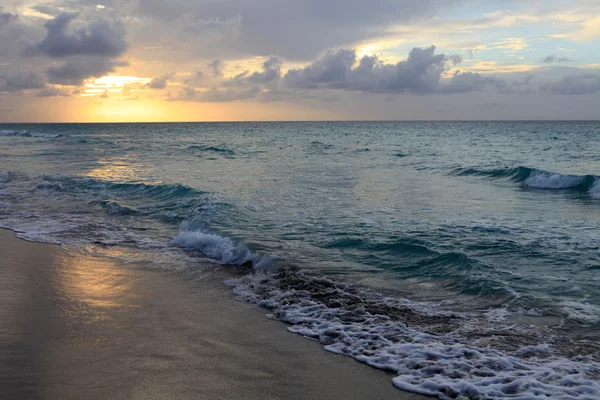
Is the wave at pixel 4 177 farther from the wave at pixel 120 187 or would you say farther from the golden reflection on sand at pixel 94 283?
the golden reflection on sand at pixel 94 283

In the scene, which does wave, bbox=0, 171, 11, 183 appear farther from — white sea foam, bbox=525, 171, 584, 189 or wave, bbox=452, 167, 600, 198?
white sea foam, bbox=525, 171, 584, 189

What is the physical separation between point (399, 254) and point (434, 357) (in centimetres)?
431

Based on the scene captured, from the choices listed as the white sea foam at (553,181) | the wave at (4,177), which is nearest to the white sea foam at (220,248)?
the white sea foam at (553,181)

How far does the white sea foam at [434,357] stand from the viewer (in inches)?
185

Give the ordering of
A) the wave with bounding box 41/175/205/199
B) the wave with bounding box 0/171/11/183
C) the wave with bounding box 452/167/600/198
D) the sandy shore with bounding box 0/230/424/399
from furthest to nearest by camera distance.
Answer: the wave with bounding box 0/171/11/183
the wave with bounding box 452/167/600/198
the wave with bounding box 41/175/205/199
the sandy shore with bounding box 0/230/424/399

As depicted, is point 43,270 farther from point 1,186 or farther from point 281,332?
point 1,186

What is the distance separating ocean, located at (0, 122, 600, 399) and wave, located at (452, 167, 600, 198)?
0.27ft

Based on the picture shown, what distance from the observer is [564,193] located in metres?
18.2

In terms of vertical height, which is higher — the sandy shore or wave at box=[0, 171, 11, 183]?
wave at box=[0, 171, 11, 183]

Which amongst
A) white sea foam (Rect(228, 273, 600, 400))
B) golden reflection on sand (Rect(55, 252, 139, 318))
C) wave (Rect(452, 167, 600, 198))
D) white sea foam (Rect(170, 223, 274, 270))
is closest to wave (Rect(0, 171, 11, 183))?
white sea foam (Rect(170, 223, 274, 270))

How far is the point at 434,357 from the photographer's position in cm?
540

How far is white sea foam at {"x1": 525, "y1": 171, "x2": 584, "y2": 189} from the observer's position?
19778 millimetres

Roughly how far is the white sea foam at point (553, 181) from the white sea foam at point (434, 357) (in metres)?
15.8

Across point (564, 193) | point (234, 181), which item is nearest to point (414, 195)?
point (564, 193)
